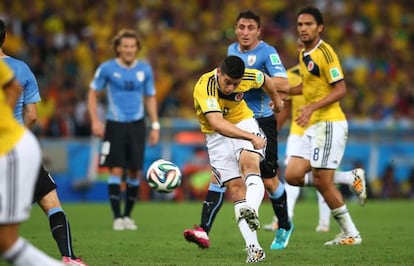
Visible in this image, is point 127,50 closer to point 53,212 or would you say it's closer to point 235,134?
point 235,134

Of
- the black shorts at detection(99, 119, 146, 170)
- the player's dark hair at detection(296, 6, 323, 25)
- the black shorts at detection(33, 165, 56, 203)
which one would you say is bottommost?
the black shorts at detection(99, 119, 146, 170)

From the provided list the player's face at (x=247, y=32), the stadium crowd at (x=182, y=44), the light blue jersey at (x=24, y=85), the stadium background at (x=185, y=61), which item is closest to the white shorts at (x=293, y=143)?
the player's face at (x=247, y=32)

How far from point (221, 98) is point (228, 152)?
546 mm

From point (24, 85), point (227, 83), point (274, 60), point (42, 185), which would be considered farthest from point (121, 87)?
point (42, 185)

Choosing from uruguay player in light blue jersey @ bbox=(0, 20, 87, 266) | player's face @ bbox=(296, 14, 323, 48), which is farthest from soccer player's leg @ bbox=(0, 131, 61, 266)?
player's face @ bbox=(296, 14, 323, 48)

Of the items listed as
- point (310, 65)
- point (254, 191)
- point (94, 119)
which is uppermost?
point (310, 65)

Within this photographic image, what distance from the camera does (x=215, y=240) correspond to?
35.9 feet

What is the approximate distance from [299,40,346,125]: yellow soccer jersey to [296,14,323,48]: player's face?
0.09m

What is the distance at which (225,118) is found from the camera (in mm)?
8953

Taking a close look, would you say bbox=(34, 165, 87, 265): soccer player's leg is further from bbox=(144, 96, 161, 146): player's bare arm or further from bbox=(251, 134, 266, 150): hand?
bbox=(144, 96, 161, 146): player's bare arm

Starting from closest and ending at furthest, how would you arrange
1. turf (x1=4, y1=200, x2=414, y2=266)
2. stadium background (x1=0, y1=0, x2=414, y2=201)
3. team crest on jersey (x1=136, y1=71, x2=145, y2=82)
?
turf (x1=4, y1=200, x2=414, y2=266), team crest on jersey (x1=136, y1=71, x2=145, y2=82), stadium background (x1=0, y1=0, x2=414, y2=201)

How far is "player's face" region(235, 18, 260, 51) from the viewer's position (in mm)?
10461

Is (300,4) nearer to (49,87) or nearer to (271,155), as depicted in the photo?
(49,87)

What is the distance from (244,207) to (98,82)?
5833 millimetres
